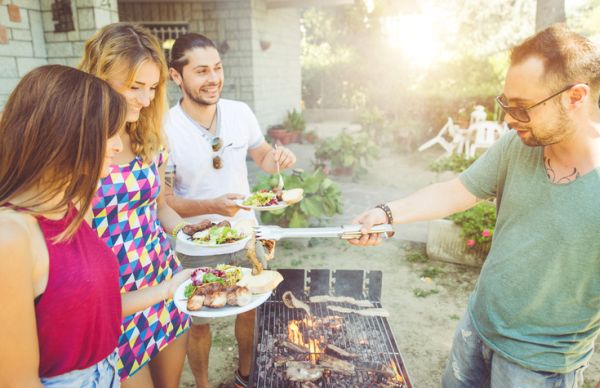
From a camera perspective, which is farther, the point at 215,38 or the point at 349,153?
the point at 215,38

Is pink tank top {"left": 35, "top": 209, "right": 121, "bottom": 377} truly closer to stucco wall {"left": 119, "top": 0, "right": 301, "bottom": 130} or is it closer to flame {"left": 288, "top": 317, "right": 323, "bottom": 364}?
flame {"left": 288, "top": 317, "right": 323, "bottom": 364}

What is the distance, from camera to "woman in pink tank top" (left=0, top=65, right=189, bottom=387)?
4.41 ft

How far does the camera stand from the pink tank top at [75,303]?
150 centimetres

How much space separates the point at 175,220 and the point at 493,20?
3310cm

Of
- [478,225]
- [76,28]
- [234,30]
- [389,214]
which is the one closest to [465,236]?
[478,225]

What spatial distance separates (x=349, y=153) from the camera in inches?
380

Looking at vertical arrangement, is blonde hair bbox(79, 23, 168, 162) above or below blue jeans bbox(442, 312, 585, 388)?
above

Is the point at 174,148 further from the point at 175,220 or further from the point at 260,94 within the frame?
the point at 260,94

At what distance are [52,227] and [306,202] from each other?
15.5ft

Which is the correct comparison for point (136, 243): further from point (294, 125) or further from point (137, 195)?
point (294, 125)

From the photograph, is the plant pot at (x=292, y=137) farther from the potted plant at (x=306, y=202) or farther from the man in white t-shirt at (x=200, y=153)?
the man in white t-shirt at (x=200, y=153)

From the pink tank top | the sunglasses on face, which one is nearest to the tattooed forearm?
the sunglasses on face

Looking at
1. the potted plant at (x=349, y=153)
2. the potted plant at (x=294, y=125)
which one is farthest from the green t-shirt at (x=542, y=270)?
the potted plant at (x=294, y=125)

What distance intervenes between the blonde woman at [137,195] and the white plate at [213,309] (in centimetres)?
34
